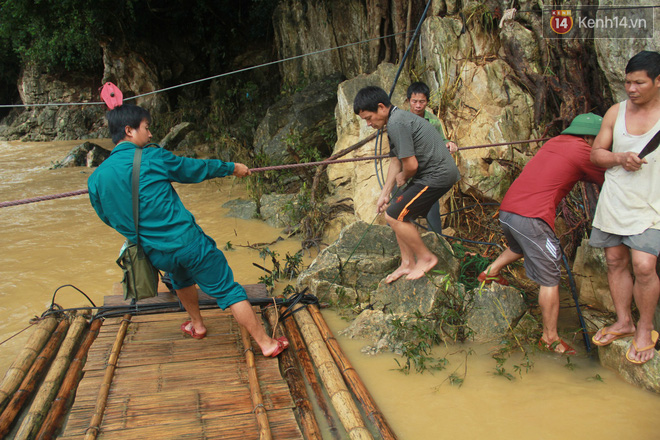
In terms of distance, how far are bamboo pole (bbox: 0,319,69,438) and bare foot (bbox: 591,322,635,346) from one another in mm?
3426

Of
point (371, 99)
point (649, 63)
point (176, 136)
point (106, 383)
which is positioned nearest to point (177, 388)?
point (106, 383)

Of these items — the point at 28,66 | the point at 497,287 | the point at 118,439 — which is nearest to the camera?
the point at 118,439

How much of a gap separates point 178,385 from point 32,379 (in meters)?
0.93

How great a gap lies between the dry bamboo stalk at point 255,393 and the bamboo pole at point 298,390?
7.9 inches

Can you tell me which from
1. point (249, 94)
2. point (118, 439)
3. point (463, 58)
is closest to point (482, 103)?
point (463, 58)

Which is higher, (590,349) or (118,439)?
(118,439)

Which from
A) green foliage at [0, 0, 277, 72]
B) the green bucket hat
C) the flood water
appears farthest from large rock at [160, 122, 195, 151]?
the green bucket hat

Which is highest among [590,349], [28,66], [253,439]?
[28,66]

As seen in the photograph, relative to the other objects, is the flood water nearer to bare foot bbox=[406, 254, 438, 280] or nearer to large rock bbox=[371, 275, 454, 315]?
large rock bbox=[371, 275, 454, 315]

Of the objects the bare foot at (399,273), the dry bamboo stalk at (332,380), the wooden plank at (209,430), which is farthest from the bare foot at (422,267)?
the wooden plank at (209,430)

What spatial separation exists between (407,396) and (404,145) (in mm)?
1588

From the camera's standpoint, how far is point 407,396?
2.91m

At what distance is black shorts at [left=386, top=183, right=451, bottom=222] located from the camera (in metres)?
3.41

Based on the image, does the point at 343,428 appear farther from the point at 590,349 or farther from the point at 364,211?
the point at 364,211
